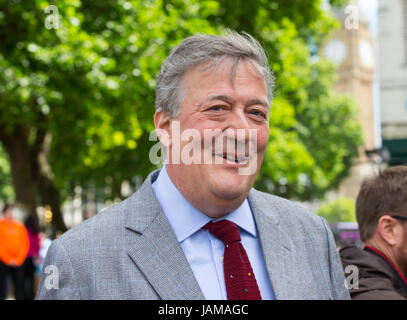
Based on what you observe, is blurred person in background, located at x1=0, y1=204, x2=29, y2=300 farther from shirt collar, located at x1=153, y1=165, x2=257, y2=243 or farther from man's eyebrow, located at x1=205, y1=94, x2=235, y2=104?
man's eyebrow, located at x1=205, y1=94, x2=235, y2=104

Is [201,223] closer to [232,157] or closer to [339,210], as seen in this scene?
[232,157]

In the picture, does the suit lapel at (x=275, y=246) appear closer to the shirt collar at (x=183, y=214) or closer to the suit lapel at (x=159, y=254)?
the shirt collar at (x=183, y=214)

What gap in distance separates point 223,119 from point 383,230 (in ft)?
5.21

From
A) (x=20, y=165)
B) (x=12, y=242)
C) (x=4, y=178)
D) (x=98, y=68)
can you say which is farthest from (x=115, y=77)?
(x=4, y=178)

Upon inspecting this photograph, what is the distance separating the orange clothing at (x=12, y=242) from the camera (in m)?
8.92

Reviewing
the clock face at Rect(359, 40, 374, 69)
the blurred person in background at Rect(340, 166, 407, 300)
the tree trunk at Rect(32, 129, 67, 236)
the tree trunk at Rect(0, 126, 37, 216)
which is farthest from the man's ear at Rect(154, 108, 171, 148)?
the clock face at Rect(359, 40, 374, 69)

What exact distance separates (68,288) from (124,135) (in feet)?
36.7

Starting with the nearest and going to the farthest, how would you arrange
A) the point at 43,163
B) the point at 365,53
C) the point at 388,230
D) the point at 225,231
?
the point at 225,231 < the point at 388,230 < the point at 43,163 < the point at 365,53

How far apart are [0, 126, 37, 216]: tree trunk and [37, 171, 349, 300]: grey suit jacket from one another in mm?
11718

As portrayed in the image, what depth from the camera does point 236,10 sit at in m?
12.4

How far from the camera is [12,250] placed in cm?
917

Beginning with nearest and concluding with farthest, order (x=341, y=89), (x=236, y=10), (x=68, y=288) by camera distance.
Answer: (x=68, y=288)
(x=236, y=10)
(x=341, y=89)
